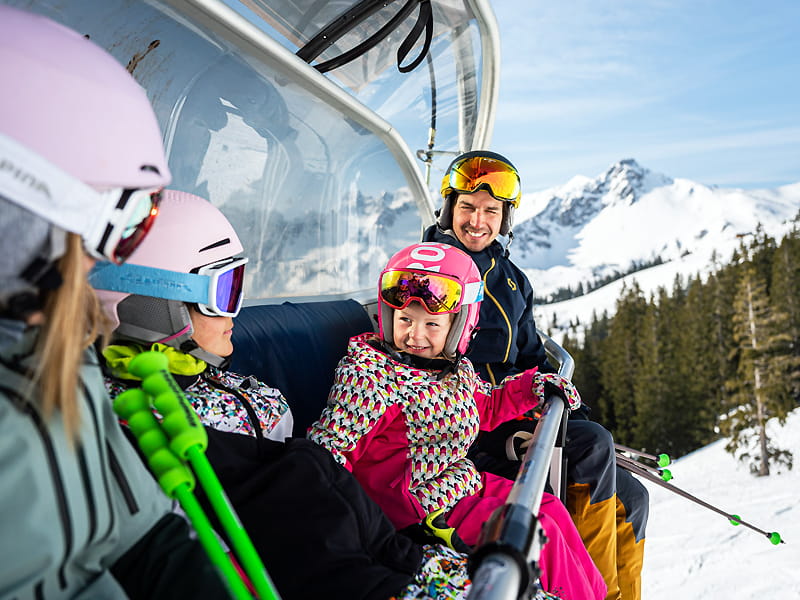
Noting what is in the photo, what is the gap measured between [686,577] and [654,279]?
15468 cm

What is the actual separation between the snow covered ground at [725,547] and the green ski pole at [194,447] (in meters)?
12.1

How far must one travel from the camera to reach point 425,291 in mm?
2551

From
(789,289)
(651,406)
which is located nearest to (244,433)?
(651,406)

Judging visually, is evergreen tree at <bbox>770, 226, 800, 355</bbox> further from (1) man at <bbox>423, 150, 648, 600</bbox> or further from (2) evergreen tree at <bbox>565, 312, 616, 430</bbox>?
(1) man at <bbox>423, 150, 648, 600</bbox>

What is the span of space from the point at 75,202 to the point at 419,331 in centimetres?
173

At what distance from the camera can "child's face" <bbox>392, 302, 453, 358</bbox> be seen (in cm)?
254

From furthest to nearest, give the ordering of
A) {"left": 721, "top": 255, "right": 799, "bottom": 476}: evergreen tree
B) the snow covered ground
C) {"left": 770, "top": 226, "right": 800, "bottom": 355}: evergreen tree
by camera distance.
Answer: {"left": 770, "top": 226, "right": 800, "bottom": 355}: evergreen tree < {"left": 721, "top": 255, "right": 799, "bottom": 476}: evergreen tree < the snow covered ground

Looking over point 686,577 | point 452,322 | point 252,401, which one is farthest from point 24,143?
point 686,577

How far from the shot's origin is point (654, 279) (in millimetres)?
153625

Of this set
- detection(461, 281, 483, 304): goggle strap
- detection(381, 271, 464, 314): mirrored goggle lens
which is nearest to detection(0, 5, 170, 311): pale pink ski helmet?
detection(381, 271, 464, 314): mirrored goggle lens

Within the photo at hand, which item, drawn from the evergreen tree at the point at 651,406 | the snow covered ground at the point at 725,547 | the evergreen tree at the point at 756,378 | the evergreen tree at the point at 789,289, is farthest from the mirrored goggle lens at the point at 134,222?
the evergreen tree at the point at 789,289

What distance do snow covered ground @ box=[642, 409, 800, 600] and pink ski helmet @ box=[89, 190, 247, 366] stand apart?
39.2 feet

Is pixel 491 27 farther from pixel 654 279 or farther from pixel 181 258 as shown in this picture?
pixel 654 279

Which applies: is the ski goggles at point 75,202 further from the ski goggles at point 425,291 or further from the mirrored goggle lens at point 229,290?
the ski goggles at point 425,291
